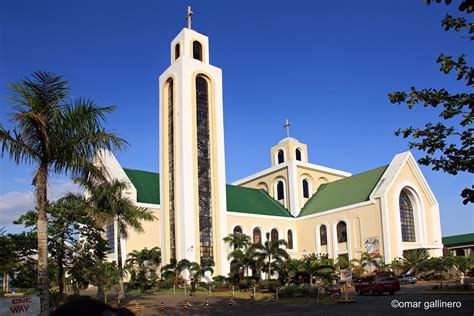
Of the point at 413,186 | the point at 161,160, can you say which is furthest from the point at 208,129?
the point at 413,186

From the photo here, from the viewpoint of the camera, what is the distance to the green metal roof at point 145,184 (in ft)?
167

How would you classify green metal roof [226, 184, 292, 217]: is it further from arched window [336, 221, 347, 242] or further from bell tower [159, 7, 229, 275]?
arched window [336, 221, 347, 242]

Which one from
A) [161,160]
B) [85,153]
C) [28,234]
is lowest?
[28,234]

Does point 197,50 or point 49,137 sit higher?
point 197,50

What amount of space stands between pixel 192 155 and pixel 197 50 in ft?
41.4

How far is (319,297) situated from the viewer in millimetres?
24531

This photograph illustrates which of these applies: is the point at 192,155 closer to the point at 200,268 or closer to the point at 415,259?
the point at 200,268

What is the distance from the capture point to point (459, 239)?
62.7m

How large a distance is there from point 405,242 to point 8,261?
40964 millimetres

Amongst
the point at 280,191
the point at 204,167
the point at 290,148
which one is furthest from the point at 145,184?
the point at 290,148

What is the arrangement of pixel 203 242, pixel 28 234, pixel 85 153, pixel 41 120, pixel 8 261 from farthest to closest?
pixel 203 242, pixel 28 234, pixel 8 261, pixel 85 153, pixel 41 120

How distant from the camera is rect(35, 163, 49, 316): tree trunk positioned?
12.0 metres

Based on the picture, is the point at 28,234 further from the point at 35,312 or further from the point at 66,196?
the point at 35,312

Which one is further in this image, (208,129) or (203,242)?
(208,129)
